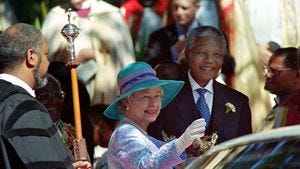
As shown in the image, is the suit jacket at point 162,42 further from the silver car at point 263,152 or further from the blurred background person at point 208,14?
the silver car at point 263,152

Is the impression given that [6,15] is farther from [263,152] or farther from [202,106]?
[263,152]

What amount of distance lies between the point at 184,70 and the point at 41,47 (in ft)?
10.6

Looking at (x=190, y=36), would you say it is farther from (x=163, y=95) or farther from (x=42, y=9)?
(x=42, y=9)

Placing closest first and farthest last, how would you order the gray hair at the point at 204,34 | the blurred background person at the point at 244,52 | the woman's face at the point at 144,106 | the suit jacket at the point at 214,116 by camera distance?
the woman's face at the point at 144,106 → the suit jacket at the point at 214,116 → the gray hair at the point at 204,34 → the blurred background person at the point at 244,52

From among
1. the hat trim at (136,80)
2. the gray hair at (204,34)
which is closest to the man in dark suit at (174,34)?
the gray hair at (204,34)

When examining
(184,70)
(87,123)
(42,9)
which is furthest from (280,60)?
(42,9)

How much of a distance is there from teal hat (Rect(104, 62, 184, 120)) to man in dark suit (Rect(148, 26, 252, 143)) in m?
0.74

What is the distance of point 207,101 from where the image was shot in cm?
1027

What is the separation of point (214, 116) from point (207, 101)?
0.19 metres

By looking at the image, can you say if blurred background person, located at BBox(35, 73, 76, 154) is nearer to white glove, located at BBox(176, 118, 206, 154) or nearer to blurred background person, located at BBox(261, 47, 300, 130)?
blurred background person, located at BBox(261, 47, 300, 130)

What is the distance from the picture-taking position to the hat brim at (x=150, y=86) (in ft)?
29.1

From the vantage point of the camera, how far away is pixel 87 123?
11430mm

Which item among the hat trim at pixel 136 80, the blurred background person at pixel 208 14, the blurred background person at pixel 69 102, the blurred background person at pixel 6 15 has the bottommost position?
the blurred background person at pixel 69 102

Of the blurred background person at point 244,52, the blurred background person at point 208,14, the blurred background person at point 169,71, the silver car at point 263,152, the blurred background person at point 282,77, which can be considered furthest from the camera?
the blurred background person at point 208,14
